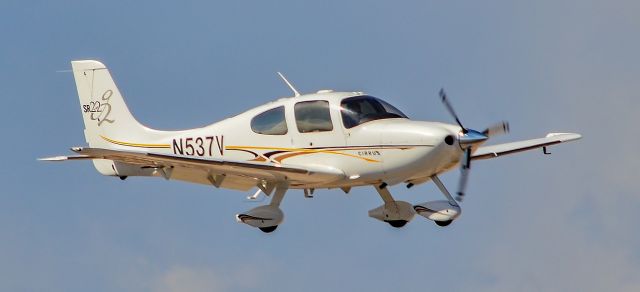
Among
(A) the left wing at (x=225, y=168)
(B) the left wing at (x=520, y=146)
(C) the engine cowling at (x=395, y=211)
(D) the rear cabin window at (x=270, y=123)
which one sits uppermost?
(D) the rear cabin window at (x=270, y=123)

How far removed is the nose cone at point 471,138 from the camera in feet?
77.9

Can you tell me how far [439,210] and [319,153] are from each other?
8.42ft

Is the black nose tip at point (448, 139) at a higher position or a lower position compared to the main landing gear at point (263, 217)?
higher

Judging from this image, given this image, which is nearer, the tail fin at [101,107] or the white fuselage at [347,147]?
the white fuselage at [347,147]

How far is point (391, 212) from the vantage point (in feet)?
85.6

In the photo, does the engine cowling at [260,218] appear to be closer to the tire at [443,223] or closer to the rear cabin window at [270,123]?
the rear cabin window at [270,123]

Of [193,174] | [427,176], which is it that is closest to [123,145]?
[193,174]

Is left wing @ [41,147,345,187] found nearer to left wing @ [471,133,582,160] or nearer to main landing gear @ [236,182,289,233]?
main landing gear @ [236,182,289,233]

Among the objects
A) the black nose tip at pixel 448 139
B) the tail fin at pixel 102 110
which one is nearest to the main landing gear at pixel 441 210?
the black nose tip at pixel 448 139

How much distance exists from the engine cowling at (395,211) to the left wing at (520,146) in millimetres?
1867

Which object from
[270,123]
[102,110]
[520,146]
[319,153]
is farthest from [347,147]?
[102,110]

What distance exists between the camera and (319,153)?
25.0 metres

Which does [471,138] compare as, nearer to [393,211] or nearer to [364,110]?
[364,110]

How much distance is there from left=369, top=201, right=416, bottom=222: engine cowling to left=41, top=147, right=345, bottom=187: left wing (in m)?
1.76
